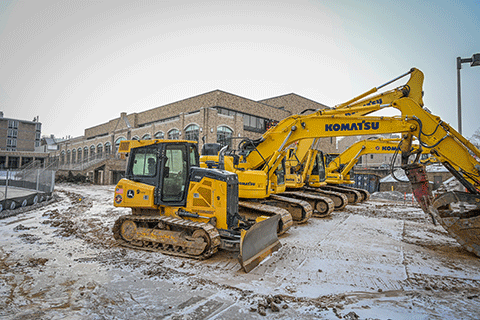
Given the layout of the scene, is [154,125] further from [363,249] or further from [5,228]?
[363,249]

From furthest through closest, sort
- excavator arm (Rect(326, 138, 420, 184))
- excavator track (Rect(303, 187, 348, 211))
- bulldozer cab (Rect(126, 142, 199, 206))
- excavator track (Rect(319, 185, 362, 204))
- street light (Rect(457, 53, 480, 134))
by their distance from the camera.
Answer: excavator track (Rect(319, 185, 362, 204)) < excavator arm (Rect(326, 138, 420, 184)) < excavator track (Rect(303, 187, 348, 211)) < street light (Rect(457, 53, 480, 134)) < bulldozer cab (Rect(126, 142, 199, 206))

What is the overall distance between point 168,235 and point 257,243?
188cm

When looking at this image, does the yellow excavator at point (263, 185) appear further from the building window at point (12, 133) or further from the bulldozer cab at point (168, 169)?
the building window at point (12, 133)

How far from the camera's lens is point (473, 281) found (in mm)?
4801

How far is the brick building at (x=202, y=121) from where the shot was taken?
27.5 meters

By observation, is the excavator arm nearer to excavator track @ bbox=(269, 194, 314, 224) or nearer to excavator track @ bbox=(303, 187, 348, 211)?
excavator track @ bbox=(303, 187, 348, 211)

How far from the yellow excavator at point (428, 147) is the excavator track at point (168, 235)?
443 cm

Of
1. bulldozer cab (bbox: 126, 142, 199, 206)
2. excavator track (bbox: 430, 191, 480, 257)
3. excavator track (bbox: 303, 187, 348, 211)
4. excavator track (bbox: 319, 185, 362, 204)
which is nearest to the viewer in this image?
excavator track (bbox: 430, 191, 480, 257)

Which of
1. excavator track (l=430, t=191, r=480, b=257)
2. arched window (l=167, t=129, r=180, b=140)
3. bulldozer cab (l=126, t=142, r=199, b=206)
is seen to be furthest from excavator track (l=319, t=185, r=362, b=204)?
arched window (l=167, t=129, r=180, b=140)

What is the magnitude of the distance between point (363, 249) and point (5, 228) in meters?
9.75

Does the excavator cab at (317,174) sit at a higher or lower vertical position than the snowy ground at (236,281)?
higher

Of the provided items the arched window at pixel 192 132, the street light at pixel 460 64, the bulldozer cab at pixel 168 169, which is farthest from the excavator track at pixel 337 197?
the arched window at pixel 192 132

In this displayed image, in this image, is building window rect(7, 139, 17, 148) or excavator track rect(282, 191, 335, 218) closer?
excavator track rect(282, 191, 335, 218)

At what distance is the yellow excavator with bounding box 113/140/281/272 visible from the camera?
18.7 feet
